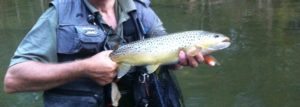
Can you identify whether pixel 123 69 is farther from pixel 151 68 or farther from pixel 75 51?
pixel 75 51

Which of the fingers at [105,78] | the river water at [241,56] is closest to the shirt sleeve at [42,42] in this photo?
the fingers at [105,78]

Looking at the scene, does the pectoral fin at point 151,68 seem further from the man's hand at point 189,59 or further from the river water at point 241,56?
the river water at point 241,56

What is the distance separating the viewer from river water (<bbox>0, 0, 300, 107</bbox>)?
10.2 meters

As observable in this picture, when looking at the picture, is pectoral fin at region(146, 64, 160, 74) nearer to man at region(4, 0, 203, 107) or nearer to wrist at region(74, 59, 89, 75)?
man at region(4, 0, 203, 107)

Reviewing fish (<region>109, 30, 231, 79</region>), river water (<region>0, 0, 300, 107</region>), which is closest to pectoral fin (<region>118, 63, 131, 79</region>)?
fish (<region>109, 30, 231, 79</region>)

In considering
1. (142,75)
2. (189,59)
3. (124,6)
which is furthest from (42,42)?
(189,59)

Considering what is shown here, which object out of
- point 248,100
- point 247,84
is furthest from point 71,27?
point 247,84

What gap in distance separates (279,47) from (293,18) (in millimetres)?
4971

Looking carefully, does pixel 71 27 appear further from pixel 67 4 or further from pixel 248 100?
pixel 248 100

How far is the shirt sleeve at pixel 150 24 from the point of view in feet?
11.9

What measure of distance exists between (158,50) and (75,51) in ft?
1.54

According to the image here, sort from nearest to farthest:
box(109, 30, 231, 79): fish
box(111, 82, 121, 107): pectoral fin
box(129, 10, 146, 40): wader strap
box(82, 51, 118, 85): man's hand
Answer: box(82, 51, 118, 85): man's hand
box(109, 30, 231, 79): fish
box(111, 82, 121, 107): pectoral fin
box(129, 10, 146, 40): wader strap

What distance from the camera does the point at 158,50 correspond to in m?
3.34

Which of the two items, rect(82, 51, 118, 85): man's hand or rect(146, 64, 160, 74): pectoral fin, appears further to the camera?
rect(146, 64, 160, 74): pectoral fin
